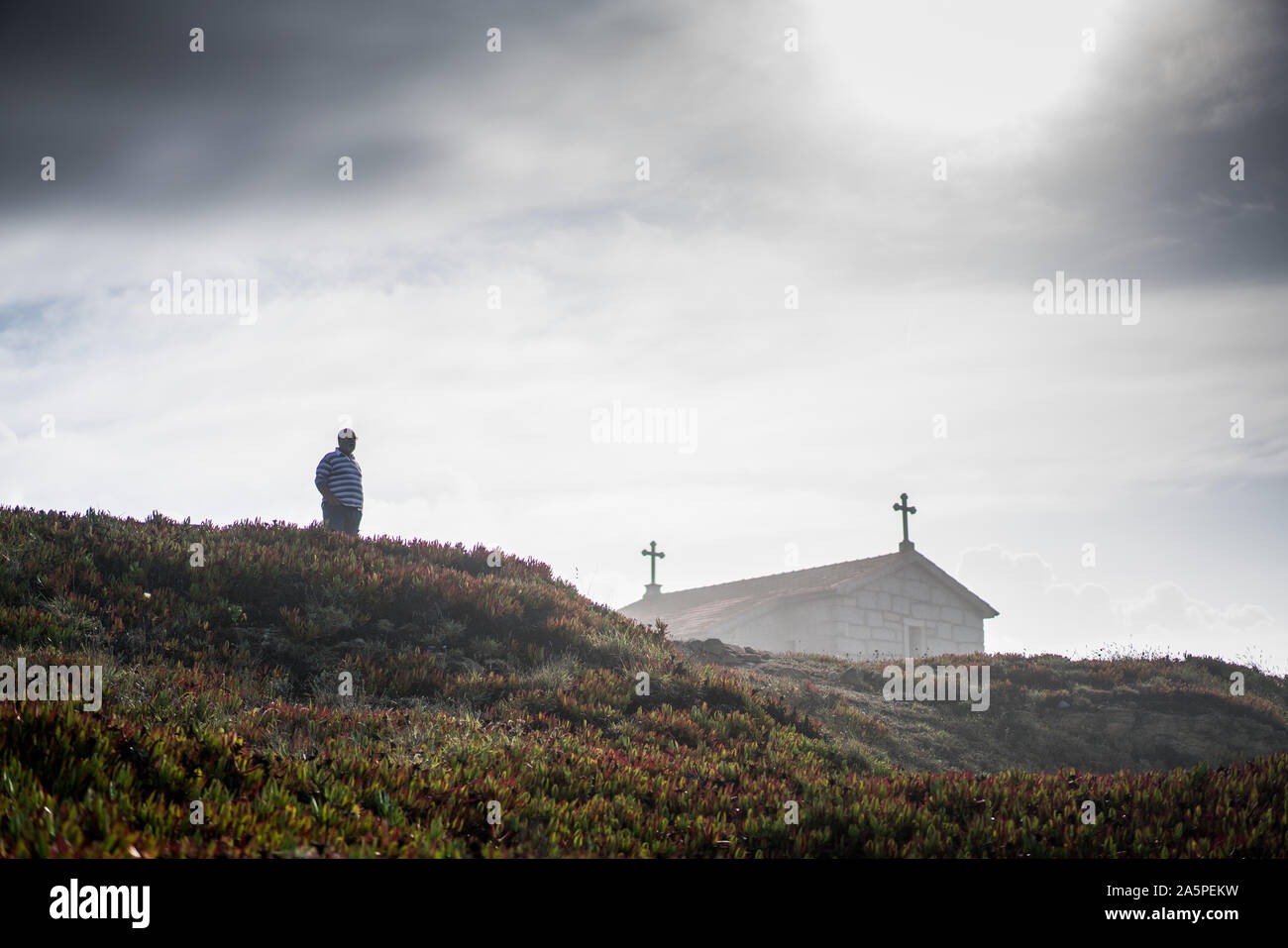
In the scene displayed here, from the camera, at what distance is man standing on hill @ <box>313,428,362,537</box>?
15.4 m

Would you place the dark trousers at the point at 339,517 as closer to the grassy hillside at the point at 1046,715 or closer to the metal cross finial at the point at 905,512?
the grassy hillside at the point at 1046,715

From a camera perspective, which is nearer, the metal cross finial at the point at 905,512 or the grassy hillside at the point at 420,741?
the grassy hillside at the point at 420,741

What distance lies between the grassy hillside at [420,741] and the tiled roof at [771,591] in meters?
14.7

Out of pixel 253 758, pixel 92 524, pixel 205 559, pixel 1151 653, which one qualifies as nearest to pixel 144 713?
pixel 253 758

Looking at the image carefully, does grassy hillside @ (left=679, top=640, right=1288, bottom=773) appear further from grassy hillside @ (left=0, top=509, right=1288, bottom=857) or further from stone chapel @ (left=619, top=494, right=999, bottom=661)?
stone chapel @ (left=619, top=494, right=999, bottom=661)

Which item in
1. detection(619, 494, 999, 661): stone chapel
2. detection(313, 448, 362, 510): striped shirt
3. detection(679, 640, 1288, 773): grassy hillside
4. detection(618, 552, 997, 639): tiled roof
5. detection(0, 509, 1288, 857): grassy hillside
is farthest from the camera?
detection(618, 552, 997, 639): tiled roof

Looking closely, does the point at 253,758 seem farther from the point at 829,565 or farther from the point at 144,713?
the point at 829,565

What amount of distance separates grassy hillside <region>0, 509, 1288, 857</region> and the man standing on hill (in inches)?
46.5

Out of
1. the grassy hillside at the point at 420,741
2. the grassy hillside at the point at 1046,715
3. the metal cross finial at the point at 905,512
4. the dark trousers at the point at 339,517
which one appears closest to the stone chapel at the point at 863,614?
the metal cross finial at the point at 905,512

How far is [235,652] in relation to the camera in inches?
383

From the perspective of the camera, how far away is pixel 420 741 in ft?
25.3

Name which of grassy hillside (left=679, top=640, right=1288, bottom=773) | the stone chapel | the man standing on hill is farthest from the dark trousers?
the stone chapel

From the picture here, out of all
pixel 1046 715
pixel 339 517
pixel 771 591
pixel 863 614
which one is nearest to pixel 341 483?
pixel 339 517

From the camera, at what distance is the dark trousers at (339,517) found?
15570mm
